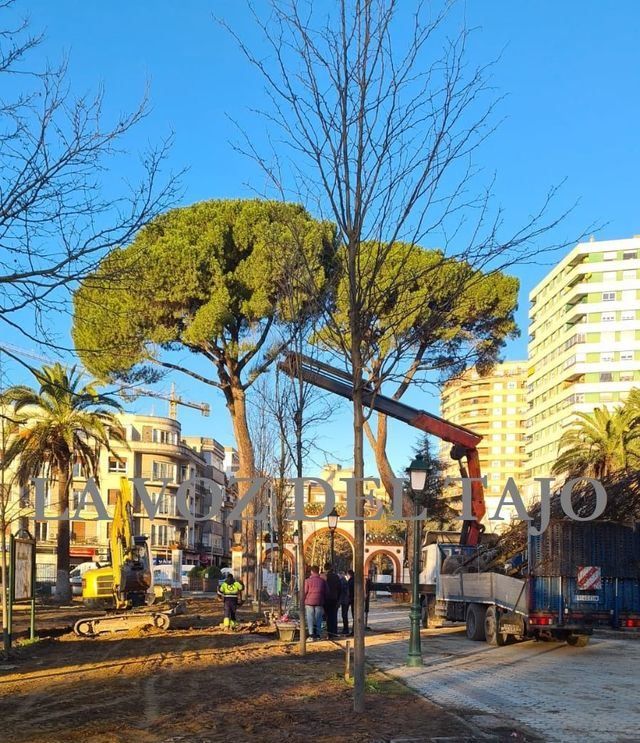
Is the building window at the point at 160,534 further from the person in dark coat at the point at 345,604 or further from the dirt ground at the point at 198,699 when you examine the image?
the dirt ground at the point at 198,699

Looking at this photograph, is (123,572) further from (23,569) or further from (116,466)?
(116,466)

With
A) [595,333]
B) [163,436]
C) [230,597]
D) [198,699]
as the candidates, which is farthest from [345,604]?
[595,333]

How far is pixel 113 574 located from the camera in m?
25.7

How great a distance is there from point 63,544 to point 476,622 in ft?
62.8

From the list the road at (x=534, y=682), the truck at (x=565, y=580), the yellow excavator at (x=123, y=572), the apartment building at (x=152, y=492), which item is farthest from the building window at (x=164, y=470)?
the truck at (x=565, y=580)

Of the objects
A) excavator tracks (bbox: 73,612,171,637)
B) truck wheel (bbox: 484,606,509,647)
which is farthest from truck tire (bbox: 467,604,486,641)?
excavator tracks (bbox: 73,612,171,637)

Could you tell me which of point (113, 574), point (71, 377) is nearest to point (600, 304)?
point (71, 377)

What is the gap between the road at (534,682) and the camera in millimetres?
9727

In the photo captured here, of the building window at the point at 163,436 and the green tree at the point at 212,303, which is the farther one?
the building window at the point at 163,436

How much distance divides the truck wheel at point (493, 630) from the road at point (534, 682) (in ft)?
0.68

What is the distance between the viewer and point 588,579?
1719cm

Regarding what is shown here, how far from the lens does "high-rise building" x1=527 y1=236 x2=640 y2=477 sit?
9500 cm

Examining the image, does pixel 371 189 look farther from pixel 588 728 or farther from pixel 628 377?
pixel 628 377

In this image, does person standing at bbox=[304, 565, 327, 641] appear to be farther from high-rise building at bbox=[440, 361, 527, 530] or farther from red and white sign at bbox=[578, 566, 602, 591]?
high-rise building at bbox=[440, 361, 527, 530]
